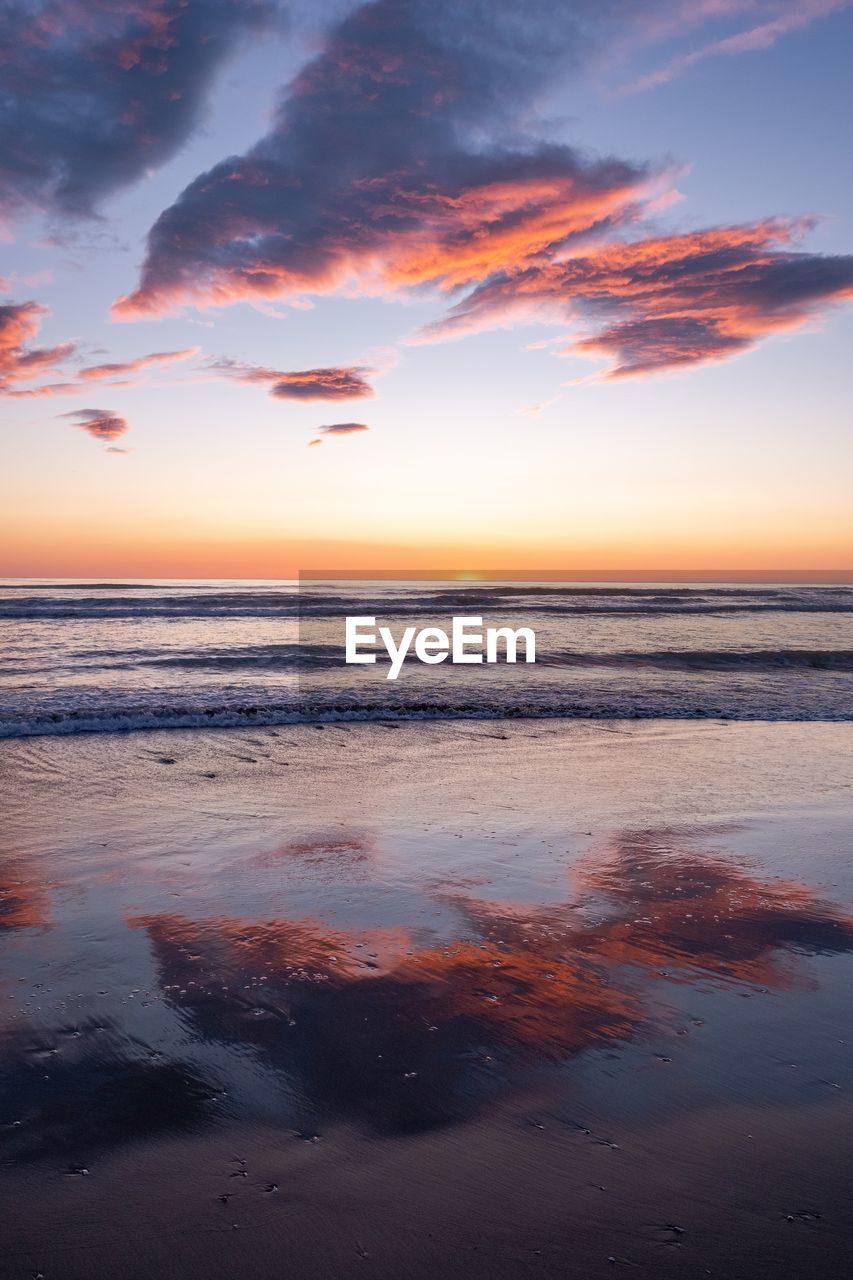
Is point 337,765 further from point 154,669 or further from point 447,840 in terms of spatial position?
point 154,669

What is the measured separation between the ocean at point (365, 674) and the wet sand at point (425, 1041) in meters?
7.16

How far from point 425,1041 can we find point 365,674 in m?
16.9

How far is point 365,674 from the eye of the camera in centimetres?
2070

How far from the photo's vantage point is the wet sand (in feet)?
8.85

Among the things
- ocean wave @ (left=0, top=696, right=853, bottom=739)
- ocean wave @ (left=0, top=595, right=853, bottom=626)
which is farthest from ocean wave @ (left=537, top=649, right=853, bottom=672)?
ocean wave @ (left=0, top=595, right=853, bottom=626)

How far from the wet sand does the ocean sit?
23.5 feet

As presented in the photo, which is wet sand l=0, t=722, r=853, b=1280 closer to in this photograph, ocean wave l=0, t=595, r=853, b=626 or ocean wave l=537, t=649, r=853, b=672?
ocean wave l=537, t=649, r=853, b=672

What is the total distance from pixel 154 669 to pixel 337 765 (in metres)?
12.2

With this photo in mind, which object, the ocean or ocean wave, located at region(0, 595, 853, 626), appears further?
ocean wave, located at region(0, 595, 853, 626)

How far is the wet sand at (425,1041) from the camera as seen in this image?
2.70 m

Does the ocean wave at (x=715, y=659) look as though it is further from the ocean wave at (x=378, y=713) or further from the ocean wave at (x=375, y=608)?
the ocean wave at (x=375, y=608)

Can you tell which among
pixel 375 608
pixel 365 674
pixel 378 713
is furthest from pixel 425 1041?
pixel 375 608

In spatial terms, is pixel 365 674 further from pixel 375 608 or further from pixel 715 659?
pixel 375 608

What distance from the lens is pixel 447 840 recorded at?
A: 7.11 meters
